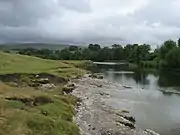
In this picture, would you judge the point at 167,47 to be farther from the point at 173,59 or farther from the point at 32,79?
the point at 32,79

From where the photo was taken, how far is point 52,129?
2472 cm

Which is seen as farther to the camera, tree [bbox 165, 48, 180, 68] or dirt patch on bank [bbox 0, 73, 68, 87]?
tree [bbox 165, 48, 180, 68]

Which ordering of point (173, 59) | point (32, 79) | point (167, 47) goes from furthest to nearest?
point (167, 47), point (173, 59), point (32, 79)

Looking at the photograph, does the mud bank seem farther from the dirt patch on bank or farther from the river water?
the dirt patch on bank

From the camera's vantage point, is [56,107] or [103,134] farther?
[56,107]

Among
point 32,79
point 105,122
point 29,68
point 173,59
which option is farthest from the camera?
point 173,59

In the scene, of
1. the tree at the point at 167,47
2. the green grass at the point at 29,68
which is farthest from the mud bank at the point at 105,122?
the tree at the point at 167,47

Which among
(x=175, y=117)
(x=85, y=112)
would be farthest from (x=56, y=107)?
(x=175, y=117)

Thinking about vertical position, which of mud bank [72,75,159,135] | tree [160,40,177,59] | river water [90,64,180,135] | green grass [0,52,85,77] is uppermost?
tree [160,40,177,59]

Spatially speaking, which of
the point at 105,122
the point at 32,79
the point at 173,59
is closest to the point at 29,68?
the point at 32,79

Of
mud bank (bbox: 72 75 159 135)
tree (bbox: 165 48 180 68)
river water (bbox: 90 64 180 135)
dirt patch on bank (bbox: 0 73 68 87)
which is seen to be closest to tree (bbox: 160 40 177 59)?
tree (bbox: 165 48 180 68)

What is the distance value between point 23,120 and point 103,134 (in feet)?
30.7

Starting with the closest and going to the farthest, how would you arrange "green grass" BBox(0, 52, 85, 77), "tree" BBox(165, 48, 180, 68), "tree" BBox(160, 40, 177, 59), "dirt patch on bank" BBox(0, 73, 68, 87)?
"dirt patch on bank" BBox(0, 73, 68, 87)
"green grass" BBox(0, 52, 85, 77)
"tree" BBox(165, 48, 180, 68)
"tree" BBox(160, 40, 177, 59)

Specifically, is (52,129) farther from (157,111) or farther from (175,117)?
(157,111)
